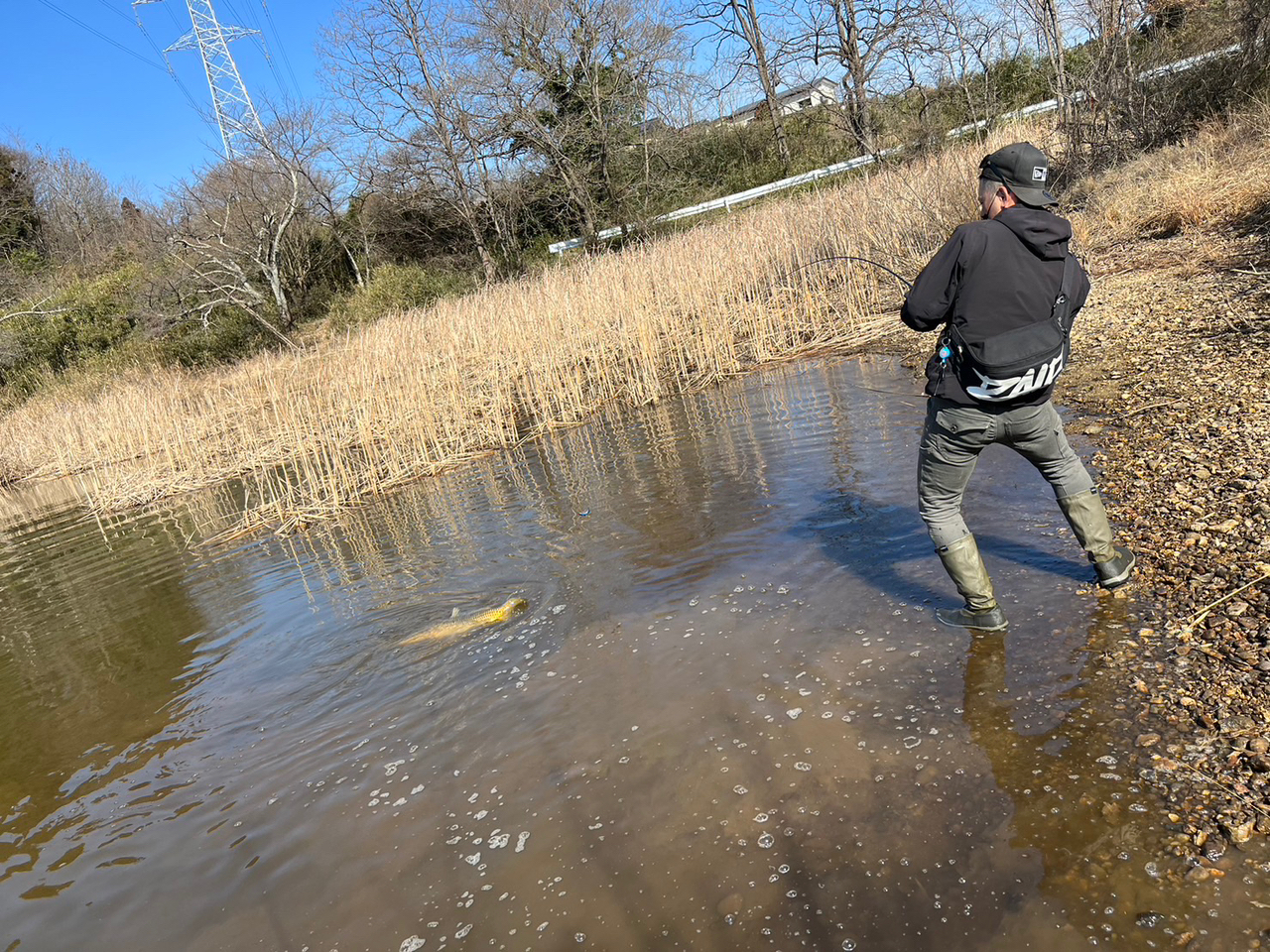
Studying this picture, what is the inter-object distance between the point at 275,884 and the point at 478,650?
1664mm

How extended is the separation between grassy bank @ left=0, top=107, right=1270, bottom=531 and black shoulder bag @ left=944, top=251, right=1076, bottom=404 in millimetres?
7347

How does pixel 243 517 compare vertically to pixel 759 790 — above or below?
above

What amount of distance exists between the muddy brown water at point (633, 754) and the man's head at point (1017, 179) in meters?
1.70

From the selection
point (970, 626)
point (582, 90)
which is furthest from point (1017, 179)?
point (582, 90)

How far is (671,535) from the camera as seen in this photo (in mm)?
5578

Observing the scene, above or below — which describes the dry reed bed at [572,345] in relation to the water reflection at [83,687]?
above

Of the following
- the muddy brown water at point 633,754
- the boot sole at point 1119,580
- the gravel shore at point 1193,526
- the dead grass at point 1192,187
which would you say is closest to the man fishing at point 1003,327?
the boot sole at point 1119,580

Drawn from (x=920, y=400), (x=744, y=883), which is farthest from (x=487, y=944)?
(x=920, y=400)

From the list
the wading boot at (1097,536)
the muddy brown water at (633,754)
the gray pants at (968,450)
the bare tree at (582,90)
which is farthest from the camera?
the bare tree at (582,90)

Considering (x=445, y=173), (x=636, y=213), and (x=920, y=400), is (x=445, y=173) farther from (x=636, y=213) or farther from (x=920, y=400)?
(x=920, y=400)

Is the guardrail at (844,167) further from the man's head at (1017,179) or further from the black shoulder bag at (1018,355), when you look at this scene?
the black shoulder bag at (1018,355)

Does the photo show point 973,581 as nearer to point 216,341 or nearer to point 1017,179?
point 1017,179

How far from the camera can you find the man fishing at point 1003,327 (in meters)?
3.03

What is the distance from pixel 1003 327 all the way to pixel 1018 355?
5.0 inches
